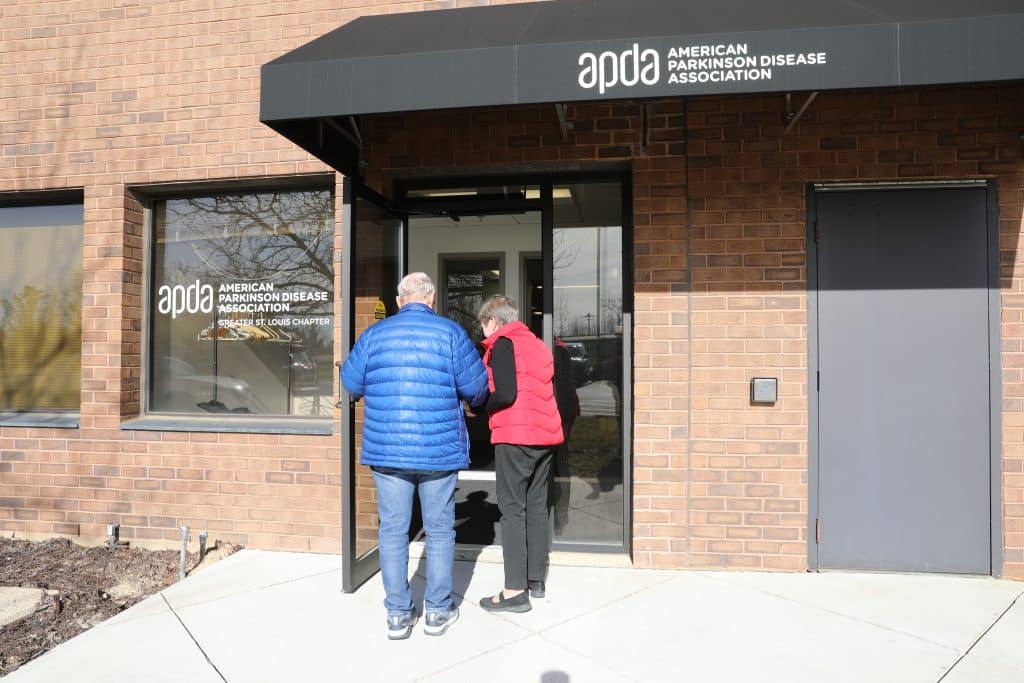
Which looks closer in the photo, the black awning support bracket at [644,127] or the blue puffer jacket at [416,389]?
the blue puffer jacket at [416,389]

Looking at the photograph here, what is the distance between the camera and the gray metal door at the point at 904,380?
403 centimetres

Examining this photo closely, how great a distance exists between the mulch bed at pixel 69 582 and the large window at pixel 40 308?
3.93ft

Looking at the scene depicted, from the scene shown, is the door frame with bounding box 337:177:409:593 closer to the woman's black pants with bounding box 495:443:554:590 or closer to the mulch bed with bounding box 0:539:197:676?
the woman's black pants with bounding box 495:443:554:590

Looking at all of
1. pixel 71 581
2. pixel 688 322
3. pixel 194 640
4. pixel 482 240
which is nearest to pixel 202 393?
pixel 71 581

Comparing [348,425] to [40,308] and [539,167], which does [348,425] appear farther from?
[40,308]

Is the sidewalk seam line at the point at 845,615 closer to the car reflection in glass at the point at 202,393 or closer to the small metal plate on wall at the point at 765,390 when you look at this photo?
the small metal plate on wall at the point at 765,390

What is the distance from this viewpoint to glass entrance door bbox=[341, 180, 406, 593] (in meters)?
3.81

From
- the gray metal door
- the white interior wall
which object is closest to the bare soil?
the gray metal door

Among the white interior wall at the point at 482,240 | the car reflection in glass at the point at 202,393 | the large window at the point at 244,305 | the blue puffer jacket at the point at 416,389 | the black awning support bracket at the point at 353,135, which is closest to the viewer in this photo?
the blue puffer jacket at the point at 416,389

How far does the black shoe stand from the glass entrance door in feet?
2.95

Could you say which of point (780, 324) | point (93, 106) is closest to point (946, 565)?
point (780, 324)

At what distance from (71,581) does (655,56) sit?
4.76m

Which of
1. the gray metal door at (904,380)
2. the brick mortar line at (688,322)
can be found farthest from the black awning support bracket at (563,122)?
the gray metal door at (904,380)

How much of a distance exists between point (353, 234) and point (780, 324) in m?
2.81
